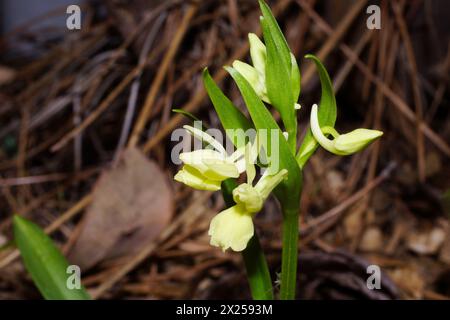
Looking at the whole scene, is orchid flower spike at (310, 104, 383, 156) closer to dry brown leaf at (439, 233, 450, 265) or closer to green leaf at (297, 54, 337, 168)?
green leaf at (297, 54, 337, 168)

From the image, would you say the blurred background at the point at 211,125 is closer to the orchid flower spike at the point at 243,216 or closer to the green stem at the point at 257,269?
the green stem at the point at 257,269

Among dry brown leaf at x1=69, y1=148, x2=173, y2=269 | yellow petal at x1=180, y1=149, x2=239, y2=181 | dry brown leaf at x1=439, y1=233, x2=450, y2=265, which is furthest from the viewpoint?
dry brown leaf at x1=439, y1=233, x2=450, y2=265

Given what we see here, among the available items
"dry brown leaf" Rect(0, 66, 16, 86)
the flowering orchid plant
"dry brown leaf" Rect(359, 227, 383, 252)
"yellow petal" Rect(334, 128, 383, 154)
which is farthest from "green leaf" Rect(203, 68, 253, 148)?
"dry brown leaf" Rect(0, 66, 16, 86)

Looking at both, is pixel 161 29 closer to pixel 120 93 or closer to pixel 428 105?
pixel 120 93

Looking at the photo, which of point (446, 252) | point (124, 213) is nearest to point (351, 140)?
point (124, 213)

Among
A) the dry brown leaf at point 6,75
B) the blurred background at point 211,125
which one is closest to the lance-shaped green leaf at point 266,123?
the blurred background at point 211,125

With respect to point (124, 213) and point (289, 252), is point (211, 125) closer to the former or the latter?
point (124, 213)
